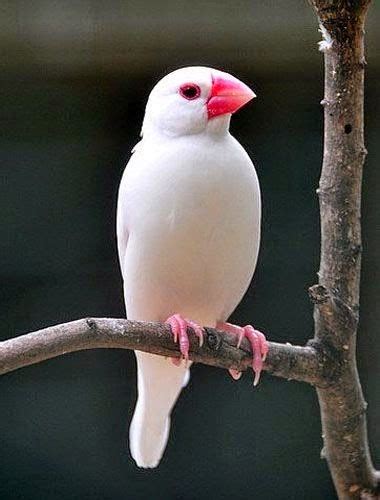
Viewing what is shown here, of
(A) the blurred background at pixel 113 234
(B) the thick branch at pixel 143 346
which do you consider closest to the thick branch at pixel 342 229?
(B) the thick branch at pixel 143 346

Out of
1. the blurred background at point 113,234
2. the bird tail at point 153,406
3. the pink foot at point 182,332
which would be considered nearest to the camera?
the pink foot at point 182,332

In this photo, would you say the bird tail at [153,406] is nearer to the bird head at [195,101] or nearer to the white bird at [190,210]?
the white bird at [190,210]

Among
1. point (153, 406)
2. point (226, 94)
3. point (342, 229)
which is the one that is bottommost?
point (153, 406)

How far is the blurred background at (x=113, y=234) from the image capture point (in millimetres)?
1491

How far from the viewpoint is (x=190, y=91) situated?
1009 mm

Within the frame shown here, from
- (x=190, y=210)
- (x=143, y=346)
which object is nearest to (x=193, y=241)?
(x=190, y=210)

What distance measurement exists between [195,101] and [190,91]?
0.04 feet

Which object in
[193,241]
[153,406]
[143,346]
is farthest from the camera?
[153,406]

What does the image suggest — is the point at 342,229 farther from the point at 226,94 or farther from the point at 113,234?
the point at 113,234

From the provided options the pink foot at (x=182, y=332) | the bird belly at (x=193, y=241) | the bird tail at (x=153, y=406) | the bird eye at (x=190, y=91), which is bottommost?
the bird tail at (x=153, y=406)

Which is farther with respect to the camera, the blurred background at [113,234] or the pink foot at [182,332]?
the blurred background at [113,234]

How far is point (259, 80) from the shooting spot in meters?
1.52

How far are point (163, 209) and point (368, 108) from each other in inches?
28.1

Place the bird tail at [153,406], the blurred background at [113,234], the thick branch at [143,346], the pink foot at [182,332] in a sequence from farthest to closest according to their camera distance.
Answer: the blurred background at [113,234] < the bird tail at [153,406] < the pink foot at [182,332] < the thick branch at [143,346]
